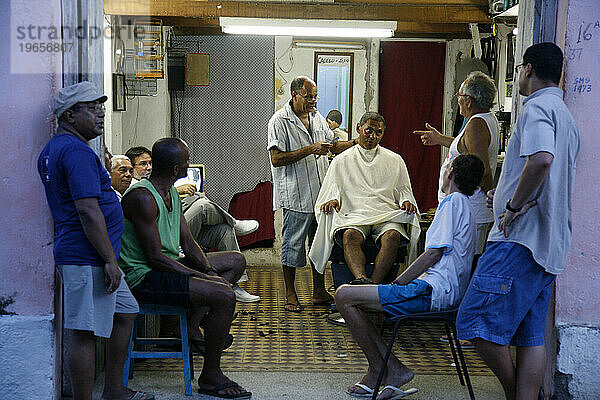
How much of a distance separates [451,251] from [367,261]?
161 cm

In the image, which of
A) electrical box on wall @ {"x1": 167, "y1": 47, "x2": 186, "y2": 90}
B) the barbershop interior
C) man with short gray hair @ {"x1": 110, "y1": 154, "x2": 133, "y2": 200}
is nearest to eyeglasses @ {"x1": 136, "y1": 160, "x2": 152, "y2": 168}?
the barbershop interior

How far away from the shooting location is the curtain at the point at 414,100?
7.68m

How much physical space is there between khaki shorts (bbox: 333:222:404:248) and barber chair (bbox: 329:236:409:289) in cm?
4

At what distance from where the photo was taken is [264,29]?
6.08 meters

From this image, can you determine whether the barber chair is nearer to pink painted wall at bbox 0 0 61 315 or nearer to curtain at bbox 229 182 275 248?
pink painted wall at bbox 0 0 61 315

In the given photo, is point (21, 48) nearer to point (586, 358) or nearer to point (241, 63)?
point (586, 358)

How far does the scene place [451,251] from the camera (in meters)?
3.45

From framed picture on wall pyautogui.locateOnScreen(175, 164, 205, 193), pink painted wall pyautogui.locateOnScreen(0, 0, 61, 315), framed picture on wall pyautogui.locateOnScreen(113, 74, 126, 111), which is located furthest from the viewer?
framed picture on wall pyautogui.locateOnScreen(175, 164, 205, 193)

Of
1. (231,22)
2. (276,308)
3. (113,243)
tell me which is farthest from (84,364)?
(231,22)

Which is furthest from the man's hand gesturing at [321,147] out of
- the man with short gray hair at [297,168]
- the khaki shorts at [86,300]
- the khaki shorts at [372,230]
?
the khaki shorts at [86,300]

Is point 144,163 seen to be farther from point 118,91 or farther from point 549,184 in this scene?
point 549,184

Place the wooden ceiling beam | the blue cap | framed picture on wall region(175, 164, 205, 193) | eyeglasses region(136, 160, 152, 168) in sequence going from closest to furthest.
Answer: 1. the blue cap
2. eyeglasses region(136, 160, 152, 168)
3. the wooden ceiling beam
4. framed picture on wall region(175, 164, 205, 193)

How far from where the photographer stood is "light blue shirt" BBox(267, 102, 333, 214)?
18.2 ft

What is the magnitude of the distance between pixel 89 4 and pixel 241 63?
3885 millimetres
